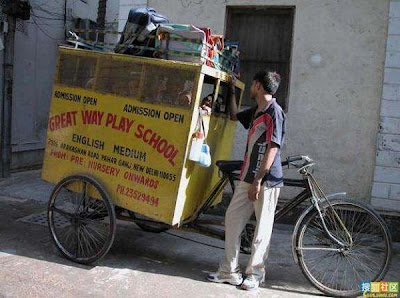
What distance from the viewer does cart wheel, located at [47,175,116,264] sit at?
13.8 ft

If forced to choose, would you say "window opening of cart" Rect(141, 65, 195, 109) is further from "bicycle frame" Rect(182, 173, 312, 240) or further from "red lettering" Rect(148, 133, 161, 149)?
"bicycle frame" Rect(182, 173, 312, 240)

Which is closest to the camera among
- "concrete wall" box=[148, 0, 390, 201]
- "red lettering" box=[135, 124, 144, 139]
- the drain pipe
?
"red lettering" box=[135, 124, 144, 139]

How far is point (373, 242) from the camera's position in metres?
3.88

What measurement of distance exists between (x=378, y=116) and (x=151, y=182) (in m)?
3.12

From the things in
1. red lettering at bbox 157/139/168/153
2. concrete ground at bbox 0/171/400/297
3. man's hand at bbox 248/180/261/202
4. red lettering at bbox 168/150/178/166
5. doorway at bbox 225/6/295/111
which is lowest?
concrete ground at bbox 0/171/400/297

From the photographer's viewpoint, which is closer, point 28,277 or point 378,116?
point 28,277

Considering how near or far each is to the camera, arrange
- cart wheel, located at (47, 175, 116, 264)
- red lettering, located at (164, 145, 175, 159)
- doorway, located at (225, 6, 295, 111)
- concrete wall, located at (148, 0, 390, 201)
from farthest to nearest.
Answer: doorway, located at (225, 6, 295, 111)
concrete wall, located at (148, 0, 390, 201)
cart wheel, located at (47, 175, 116, 264)
red lettering, located at (164, 145, 175, 159)

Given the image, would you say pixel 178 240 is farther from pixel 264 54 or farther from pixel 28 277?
pixel 264 54

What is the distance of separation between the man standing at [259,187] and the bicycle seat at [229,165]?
0.60ft

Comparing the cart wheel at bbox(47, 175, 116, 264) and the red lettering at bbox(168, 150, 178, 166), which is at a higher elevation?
the red lettering at bbox(168, 150, 178, 166)

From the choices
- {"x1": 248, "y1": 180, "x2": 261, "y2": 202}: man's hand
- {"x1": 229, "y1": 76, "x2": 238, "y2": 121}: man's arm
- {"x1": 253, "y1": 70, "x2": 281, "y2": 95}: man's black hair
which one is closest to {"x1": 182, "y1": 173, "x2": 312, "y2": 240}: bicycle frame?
{"x1": 248, "y1": 180, "x2": 261, "y2": 202}: man's hand

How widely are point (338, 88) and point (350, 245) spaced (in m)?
2.43

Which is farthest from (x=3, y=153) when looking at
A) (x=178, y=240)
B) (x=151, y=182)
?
(x=151, y=182)

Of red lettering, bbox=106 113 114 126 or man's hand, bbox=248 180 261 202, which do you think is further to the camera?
red lettering, bbox=106 113 114 126
